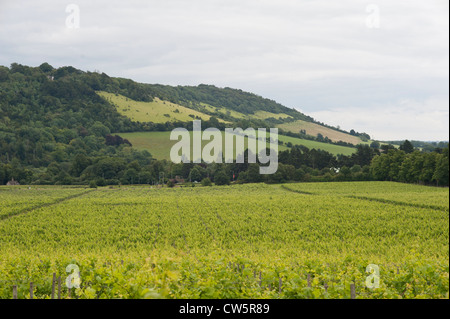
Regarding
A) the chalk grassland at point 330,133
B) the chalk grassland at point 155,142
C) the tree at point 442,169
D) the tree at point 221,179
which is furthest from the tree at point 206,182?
the chalk grassland at point 330,133

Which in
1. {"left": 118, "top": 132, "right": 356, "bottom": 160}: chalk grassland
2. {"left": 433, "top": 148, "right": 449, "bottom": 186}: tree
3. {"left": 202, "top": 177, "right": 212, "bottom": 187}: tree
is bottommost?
{"left": 202, "top": 177, "right": 212, "bottom": 187}: tree

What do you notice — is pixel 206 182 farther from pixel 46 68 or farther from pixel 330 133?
pixel 46 68

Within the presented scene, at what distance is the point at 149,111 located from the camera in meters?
178

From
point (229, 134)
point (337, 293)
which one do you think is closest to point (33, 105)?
point (229, 134)

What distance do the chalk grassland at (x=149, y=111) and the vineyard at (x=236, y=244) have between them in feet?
374

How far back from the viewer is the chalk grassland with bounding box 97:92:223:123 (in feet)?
557

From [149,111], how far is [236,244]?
153 metres

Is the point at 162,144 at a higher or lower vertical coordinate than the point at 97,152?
higher

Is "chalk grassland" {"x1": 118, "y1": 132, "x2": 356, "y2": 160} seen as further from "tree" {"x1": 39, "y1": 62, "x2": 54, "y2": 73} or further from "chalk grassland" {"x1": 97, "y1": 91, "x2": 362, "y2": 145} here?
"tree" {"x1": 39, "y1": 62, "x2": 54, "y2": 73}

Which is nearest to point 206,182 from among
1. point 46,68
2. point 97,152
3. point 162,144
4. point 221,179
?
point 221,179

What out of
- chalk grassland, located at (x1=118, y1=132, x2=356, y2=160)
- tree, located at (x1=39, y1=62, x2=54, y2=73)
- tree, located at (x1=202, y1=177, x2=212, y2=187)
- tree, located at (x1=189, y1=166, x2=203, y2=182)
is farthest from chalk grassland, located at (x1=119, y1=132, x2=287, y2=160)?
tree, located at (x1=39, y1=62, x2=54, y2=73)

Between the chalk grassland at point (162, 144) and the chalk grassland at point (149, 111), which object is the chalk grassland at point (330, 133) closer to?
the chalk grassland at point (162, 144)

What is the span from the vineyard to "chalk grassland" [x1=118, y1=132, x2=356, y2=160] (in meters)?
→ 81.0
